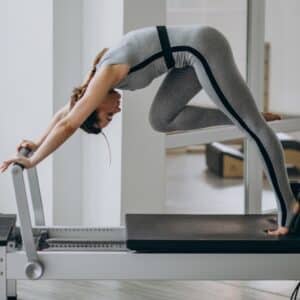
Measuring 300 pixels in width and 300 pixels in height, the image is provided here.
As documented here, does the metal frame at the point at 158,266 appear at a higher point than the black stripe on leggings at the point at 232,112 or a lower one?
lower

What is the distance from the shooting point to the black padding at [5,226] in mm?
3236

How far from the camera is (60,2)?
4.48m

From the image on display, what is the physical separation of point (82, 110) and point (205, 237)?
2.24ft

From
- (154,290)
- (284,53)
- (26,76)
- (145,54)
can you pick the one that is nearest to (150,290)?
(154,290)

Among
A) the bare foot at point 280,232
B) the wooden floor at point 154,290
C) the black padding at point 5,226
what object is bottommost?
the wooden floor at point 154,290

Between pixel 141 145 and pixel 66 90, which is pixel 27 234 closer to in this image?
pixel 141 145

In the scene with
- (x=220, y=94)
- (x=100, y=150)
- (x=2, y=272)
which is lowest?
(x=2, y=272)

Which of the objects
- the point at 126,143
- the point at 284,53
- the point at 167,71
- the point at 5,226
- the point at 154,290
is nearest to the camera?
the point at 167,71

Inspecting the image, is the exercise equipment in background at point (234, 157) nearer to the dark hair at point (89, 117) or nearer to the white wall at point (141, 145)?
the white wall at point (141, 145)

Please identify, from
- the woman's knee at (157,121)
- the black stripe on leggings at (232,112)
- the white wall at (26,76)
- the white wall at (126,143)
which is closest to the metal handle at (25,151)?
the woman's knee at (157,121)

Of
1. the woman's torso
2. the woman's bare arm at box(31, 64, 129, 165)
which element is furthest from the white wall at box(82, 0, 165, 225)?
the woman's bare arm at box(31, 64, 129, 165)

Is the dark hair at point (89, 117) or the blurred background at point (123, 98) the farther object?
the blurred background at point (123, 98)

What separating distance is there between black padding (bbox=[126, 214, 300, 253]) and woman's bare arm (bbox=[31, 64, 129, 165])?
0.46 m

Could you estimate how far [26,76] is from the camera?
465 centimetres
